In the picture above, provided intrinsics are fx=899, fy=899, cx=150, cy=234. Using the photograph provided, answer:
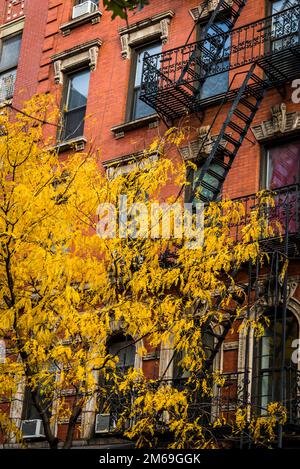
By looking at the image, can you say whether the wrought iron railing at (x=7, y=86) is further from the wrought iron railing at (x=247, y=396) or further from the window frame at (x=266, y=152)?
the wrought iron railing at (x=247, y=396)

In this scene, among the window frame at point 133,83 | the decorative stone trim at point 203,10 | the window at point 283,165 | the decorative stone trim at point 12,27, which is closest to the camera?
the window at point 283,165

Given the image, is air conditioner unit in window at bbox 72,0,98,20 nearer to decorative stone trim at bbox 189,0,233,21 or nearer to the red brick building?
the red brick building

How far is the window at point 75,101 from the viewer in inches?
892

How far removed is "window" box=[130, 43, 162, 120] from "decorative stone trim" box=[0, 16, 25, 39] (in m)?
4.85

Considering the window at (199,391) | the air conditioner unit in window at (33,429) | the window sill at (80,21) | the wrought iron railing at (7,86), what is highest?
the window sill at (80,21)

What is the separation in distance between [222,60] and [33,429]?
28.8ft

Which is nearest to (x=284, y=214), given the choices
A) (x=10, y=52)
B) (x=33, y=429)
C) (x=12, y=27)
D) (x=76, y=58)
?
(x=33, y=429)

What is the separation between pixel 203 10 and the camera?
816 inches

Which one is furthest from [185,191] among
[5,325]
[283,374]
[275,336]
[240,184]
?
[5,325]

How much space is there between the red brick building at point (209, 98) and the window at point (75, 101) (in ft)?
0.11

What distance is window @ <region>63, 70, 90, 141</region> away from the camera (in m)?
22.7

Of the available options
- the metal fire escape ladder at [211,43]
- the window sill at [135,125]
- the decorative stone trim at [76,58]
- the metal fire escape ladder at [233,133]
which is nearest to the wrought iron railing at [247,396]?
the metal fire escape ladder at [233,133]

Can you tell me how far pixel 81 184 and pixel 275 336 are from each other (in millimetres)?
4457

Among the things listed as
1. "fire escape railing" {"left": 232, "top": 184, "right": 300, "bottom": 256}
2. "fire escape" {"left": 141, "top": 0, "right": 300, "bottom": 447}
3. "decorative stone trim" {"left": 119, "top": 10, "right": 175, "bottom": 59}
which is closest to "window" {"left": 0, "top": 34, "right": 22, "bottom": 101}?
"decorative stone trim" {"left": 119, "top": 10, "right": 175, "bottom": 59}
